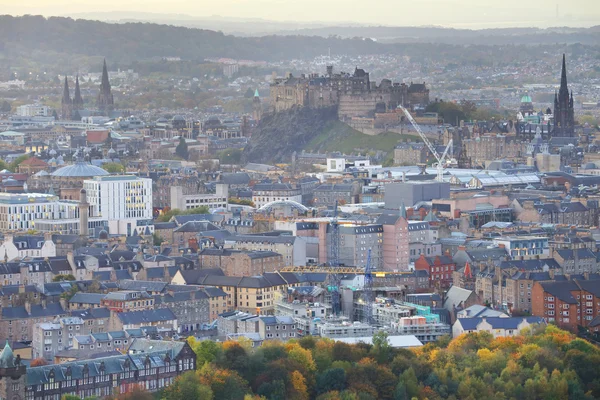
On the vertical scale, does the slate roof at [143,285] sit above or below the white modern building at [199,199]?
above

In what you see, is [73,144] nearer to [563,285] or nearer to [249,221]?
[249,221]

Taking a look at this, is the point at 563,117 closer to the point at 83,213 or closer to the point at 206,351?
the point at 83,213

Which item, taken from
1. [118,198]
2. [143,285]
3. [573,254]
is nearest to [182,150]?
[118,198]

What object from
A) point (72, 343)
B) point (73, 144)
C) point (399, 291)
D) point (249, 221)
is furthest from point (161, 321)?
point (73, 144)

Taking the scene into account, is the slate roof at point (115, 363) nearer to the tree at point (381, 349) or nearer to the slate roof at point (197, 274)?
the tree at point (381, 349)

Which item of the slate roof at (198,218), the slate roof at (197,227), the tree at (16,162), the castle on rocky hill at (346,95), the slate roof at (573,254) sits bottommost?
the tree at (16,162)

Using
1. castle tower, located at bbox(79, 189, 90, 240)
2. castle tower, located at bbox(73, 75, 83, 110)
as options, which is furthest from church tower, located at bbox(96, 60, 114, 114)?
castle tower, located at bbox(79, 189, 90, 240)

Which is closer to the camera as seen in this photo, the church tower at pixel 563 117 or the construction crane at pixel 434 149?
the construction crane at pixel 434 149

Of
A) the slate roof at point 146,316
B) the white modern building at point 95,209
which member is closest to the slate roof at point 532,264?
the slate roof at point 146,316
